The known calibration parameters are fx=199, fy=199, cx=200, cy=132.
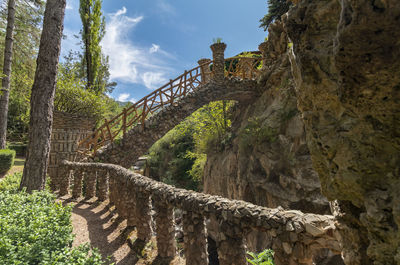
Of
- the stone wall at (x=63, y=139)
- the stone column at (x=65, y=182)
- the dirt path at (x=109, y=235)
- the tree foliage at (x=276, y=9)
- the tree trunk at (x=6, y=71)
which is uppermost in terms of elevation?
the tree foliage at (x=276, y=9)

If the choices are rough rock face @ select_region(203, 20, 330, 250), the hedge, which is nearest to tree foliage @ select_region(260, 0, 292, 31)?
rough rock face @ select_region(203, 20, 330, 250)

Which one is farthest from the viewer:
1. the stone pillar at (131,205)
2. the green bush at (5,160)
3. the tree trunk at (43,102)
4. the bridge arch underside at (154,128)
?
the green bush at (5,160)

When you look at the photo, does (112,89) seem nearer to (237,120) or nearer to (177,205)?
(237,120)

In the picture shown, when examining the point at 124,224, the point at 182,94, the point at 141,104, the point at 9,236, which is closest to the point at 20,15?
the point at 141,104

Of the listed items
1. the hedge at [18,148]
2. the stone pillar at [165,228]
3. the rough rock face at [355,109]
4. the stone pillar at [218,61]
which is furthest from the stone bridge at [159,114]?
the hedge at [18,148]

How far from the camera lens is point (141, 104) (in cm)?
1002

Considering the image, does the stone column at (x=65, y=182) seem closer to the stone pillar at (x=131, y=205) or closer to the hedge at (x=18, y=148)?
the stone pillar at (x=131, y=205)

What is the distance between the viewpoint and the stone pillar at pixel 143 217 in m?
4.66

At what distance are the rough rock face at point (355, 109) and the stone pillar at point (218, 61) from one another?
10.9 meters

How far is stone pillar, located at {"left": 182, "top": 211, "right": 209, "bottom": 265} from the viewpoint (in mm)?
3355

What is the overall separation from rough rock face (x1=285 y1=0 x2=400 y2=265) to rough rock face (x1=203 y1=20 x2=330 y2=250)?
7.11 metres

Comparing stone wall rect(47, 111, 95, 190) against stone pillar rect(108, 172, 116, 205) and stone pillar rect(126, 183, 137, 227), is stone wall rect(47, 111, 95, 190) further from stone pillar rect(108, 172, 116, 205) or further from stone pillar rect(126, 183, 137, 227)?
stone pillar rect(126, 183, 137, 227)

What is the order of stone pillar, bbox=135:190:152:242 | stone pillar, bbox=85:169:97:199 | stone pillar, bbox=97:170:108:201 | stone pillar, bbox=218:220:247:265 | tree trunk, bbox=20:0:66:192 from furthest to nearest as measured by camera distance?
stone pillar, bbox=85:169:97:199 → stone pillar, bbox=97:170:108:201 → tree trunk, bbox=20:0:66:192 → stone pillar, bbox=135:190:152:242 → stone pillar, bbox=218:220:247:265

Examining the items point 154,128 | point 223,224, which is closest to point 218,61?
point 154,128
